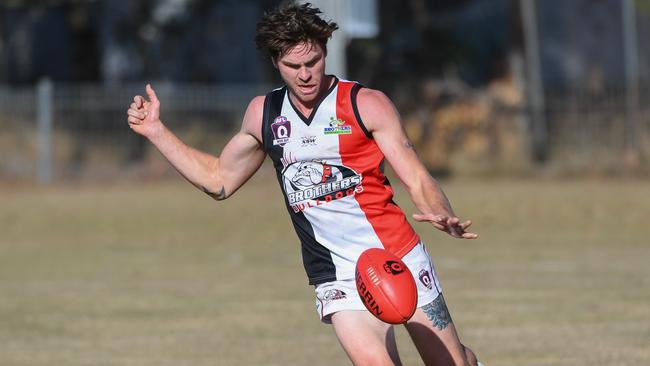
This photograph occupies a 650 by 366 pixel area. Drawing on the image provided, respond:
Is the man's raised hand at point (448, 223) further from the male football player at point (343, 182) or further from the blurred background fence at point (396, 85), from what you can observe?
the blurred background fence at point (396, 85)

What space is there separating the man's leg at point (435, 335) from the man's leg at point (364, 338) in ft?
0.45

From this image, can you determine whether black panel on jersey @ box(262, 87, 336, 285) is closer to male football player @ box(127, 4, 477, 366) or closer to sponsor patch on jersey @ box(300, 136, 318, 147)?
male football player @ box(127, 4, 477, 366)

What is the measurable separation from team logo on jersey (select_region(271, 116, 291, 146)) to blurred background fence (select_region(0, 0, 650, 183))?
1402 cm

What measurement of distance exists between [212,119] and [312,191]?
72.8ft

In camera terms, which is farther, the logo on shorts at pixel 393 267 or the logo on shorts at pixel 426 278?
the logo on shorts at pixel 426 278

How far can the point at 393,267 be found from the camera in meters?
5.85

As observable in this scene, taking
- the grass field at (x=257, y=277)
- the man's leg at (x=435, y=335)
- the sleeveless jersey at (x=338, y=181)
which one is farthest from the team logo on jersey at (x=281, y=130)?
the grass field at (x=257, y=277)

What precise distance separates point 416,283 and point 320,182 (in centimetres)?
66

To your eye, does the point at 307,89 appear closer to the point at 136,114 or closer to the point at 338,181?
the point at 338,181

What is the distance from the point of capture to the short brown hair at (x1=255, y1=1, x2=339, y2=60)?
20.2 feet

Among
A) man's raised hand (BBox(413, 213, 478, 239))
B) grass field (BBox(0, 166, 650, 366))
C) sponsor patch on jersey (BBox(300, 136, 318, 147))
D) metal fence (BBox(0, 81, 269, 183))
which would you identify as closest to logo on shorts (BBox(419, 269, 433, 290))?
man's raised hand (BBox(413, 213, 478, 239))

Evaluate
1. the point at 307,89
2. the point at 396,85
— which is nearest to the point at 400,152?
the point at 307,89

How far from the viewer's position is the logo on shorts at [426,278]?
6206mm

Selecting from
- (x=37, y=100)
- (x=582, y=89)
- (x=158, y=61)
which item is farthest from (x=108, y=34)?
(x=582, y=89)
